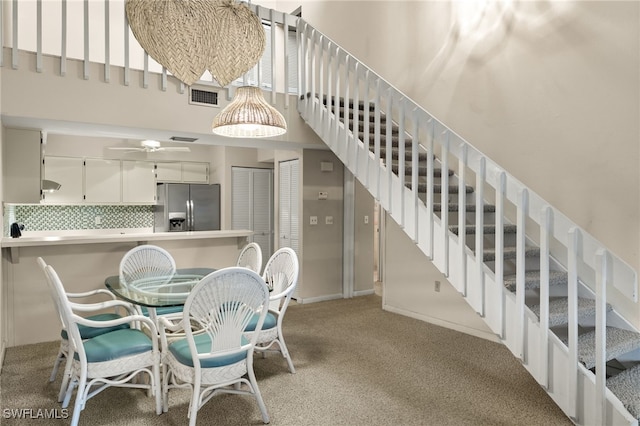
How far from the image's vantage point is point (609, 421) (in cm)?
207

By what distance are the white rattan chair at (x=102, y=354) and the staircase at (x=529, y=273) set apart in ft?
6.56

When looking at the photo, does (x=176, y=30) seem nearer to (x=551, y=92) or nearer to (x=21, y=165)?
(x=551, y=92)

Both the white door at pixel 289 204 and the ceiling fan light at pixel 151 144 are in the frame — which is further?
the ceiling fan light at pixel 151 144

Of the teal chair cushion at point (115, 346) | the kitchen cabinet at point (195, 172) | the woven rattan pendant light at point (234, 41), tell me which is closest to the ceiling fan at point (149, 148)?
the kitchen cabinet at point (195, 172)

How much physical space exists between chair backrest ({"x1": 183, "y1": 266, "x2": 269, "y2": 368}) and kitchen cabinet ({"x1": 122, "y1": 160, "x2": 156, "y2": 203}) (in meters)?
5.12

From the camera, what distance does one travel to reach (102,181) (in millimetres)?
6613

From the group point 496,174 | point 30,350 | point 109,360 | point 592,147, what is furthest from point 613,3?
point 30,350

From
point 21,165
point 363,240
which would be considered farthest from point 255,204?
point 21,165

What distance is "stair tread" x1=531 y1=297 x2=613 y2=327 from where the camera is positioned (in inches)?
101

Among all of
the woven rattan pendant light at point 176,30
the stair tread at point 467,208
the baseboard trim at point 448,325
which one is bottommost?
the baseboard trim at point 448,325

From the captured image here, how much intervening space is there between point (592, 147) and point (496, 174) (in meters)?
1.26

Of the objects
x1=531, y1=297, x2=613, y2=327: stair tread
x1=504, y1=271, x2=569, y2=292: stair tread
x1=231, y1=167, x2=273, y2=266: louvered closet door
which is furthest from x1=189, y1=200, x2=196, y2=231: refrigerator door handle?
x1=531, y1=297, x2=613, y2=327: stair tread

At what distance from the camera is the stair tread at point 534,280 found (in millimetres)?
2656

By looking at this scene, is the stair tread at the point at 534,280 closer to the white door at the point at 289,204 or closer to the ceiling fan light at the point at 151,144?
the white door at the point at 289,204
